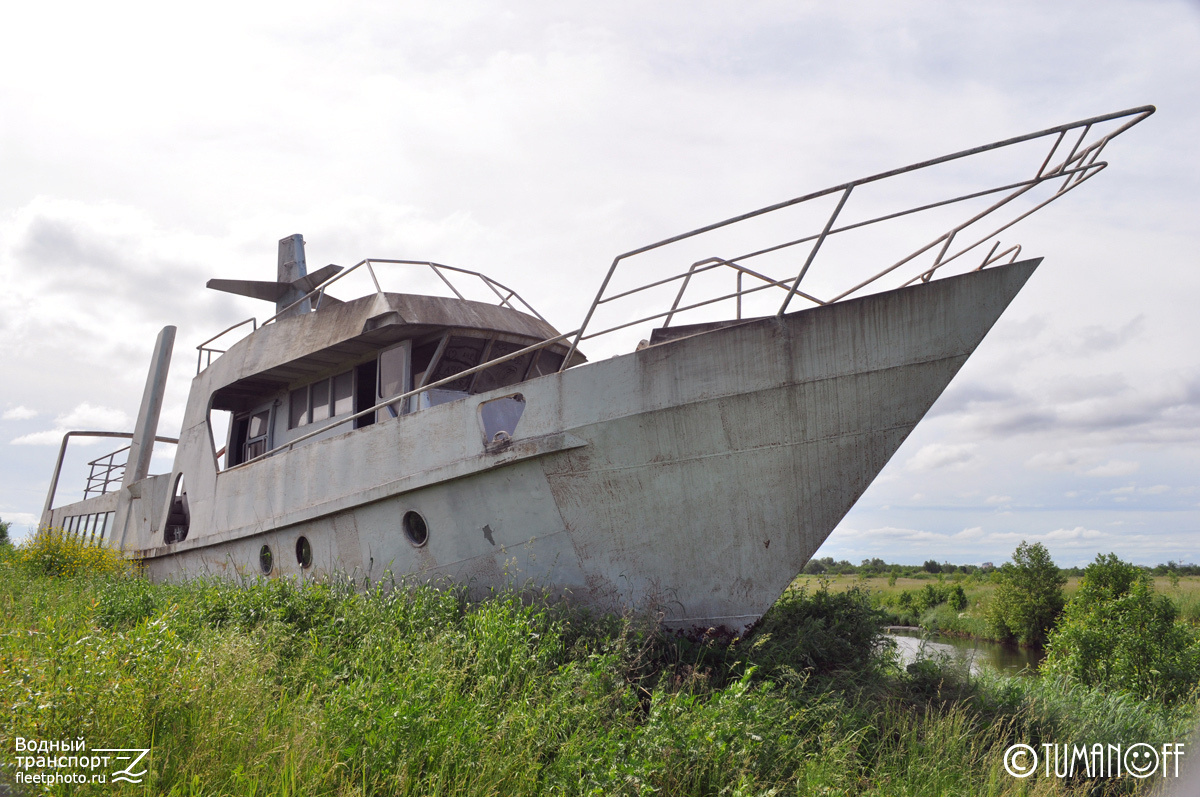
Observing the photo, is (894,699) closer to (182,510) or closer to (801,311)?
(801,311)

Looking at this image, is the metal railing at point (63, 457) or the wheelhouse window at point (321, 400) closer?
the wheelhouse window at point (321, 400)

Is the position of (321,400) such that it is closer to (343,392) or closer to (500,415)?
(343,392)

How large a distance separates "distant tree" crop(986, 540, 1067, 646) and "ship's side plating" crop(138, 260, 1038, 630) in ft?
75.6

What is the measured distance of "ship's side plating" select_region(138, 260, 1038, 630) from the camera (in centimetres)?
545

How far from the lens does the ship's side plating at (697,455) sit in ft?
17.9

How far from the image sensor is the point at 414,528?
7.32m

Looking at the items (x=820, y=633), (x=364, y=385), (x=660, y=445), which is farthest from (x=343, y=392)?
(x=820, y=633)

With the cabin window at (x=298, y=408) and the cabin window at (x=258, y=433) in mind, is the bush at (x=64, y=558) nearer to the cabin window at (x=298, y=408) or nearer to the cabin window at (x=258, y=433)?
the cabin window at (x=258, y=433)

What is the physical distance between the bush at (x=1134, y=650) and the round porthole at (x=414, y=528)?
1055 centimetres

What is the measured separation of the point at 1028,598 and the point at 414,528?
24255 mm

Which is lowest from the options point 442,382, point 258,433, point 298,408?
point 442,382

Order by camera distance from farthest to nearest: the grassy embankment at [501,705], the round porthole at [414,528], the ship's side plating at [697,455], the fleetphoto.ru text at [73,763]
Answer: the round porthole at [414,528], the ship's side plating at [697,455], the grassy embankment at [501,705], the fleetphoto.ru text at [73,763]

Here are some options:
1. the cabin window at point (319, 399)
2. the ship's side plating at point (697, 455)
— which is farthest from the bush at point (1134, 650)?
the cabin window at point (319, 399)

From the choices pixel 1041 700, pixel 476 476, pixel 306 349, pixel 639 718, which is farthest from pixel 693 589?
pixel 306 349
